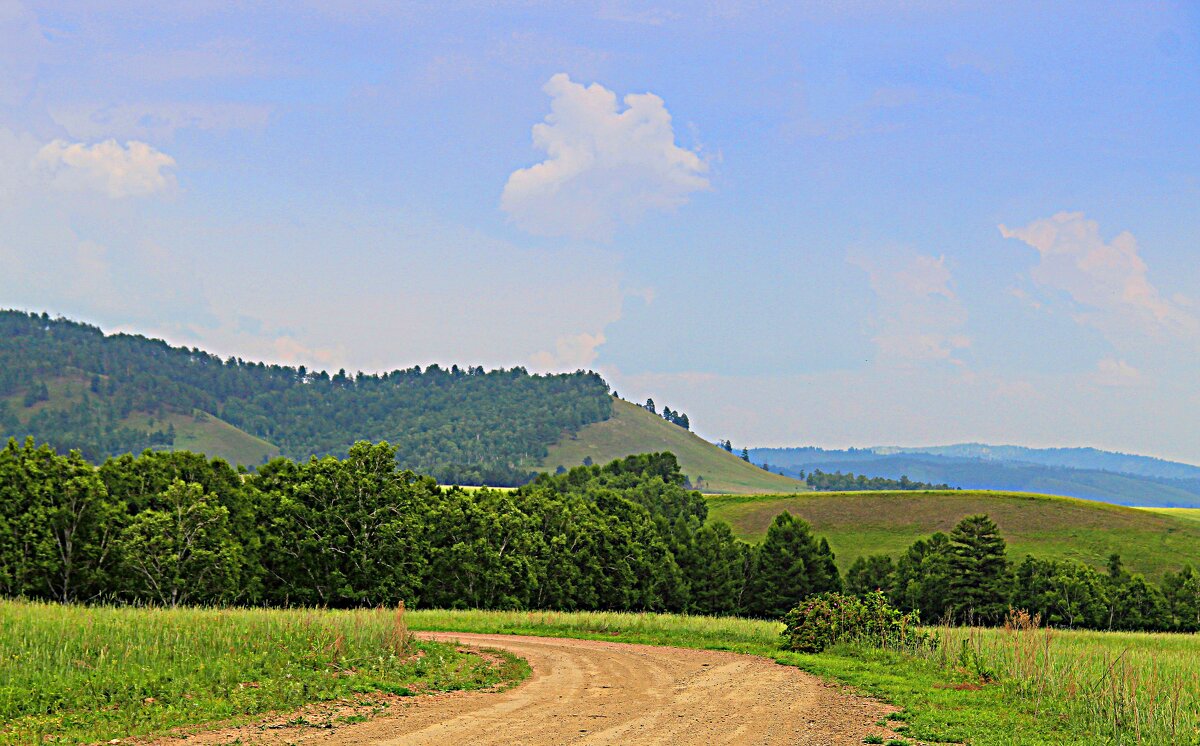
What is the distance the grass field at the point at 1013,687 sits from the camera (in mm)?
17250

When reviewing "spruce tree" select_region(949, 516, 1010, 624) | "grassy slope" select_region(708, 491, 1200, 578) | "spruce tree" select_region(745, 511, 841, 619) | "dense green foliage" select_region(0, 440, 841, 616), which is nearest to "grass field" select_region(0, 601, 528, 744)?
"dense green foliage" select_region(0, 440, 841, 616)

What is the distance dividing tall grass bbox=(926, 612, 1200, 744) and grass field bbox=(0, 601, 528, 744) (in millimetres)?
12460

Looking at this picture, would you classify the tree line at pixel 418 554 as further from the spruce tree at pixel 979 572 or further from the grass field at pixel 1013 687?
the grass field at pixel 1013 687

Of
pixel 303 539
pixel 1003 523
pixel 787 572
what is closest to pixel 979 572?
pixel 787 572

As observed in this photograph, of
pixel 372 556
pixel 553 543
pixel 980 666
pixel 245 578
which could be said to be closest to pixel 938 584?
pixel 553 543

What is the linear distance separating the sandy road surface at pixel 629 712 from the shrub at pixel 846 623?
5950mm

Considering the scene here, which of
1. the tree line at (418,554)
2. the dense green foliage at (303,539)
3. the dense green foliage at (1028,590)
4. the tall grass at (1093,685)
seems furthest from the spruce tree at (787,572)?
the tall grass at (1093,685)

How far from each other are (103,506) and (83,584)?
433 cm

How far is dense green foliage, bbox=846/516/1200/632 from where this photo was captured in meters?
89.4

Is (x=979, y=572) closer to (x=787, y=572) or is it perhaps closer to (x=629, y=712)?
(x=787, y=572)

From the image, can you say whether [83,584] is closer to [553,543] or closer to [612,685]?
[553,543]

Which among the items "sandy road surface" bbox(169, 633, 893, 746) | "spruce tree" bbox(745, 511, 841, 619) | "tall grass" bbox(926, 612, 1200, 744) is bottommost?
"spruce tree" bbox(745, 511, 841, 619)

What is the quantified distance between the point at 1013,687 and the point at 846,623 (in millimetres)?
11966

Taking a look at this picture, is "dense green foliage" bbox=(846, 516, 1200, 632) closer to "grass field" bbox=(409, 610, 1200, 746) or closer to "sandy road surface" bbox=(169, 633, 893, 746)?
"grass field" bbox=(409, 610, 1200, 746)
